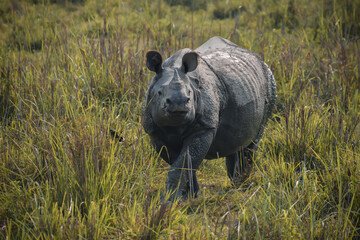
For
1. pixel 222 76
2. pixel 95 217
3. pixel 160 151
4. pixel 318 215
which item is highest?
pixel 222 76

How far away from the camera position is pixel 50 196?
3.15 metres

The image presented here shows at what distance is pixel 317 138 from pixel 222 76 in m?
1.21

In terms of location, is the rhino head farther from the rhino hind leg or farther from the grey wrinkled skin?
the rhino hind leg

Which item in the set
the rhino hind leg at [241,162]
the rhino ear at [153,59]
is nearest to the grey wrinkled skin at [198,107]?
the rhino ear at [153,59]

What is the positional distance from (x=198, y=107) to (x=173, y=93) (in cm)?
36

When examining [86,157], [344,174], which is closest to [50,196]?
[86,157]

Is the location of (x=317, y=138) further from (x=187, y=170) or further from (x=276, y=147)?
(x=187, y=170)

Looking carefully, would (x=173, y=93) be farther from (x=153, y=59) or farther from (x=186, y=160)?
(x=186, y=160)

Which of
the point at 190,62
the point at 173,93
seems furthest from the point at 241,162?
the point at 173,93

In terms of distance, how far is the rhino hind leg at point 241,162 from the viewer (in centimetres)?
443

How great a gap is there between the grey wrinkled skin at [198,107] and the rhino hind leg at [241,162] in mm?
165

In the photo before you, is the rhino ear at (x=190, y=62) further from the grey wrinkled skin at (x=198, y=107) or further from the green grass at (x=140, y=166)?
the green grass at (x=140, y=166)

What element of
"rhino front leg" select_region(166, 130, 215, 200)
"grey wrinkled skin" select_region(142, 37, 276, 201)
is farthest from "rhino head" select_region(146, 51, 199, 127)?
"rhino front leg" select_region(166, 130, 215, 200)

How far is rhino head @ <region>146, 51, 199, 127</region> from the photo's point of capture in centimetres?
314
